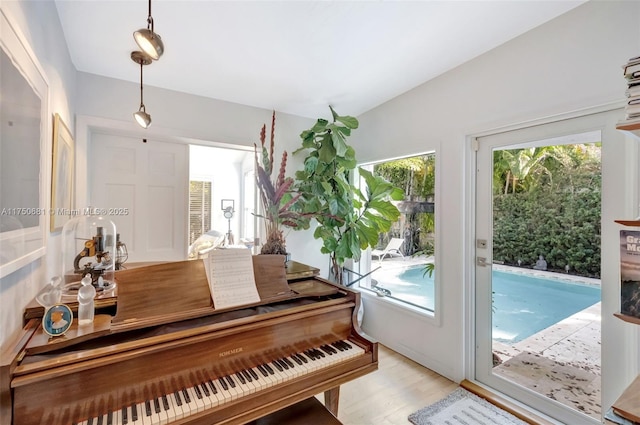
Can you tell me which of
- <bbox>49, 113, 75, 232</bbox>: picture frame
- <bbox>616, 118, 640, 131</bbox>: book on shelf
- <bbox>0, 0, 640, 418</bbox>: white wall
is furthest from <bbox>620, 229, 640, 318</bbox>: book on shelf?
<bbox>49, 113, 75, 232</bbox>: picture frame

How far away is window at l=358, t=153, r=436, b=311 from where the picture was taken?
266 cm

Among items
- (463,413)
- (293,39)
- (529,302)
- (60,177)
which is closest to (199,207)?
(60,177)

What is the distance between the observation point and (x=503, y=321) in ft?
7.02

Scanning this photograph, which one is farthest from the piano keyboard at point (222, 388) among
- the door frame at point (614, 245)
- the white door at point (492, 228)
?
the door frame at point (614, 245)

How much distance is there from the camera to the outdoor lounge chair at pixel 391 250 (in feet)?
9.98

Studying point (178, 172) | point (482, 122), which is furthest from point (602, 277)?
point (178, 172)

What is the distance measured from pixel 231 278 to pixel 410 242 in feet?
6.83

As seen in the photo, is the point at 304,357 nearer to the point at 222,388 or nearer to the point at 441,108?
the point at 222,388

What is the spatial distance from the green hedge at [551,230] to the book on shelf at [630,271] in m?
0.53

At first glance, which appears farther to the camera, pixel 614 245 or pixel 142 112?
pixel 142 112

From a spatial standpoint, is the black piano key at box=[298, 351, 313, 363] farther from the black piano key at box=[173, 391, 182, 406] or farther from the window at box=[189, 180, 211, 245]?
the window at box=[189, 180, 211, 245]

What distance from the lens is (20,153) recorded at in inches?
37.3

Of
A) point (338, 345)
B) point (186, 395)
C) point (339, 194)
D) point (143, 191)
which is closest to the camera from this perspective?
point (186, 395)

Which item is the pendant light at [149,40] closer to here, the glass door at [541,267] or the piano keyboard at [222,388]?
the piano keyboard at [222,388]
